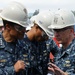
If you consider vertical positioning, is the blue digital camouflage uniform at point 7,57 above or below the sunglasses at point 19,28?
below

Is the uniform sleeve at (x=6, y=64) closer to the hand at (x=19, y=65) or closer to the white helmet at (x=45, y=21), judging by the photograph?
the hand at (x=19, y=65)

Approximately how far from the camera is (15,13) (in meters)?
3.63

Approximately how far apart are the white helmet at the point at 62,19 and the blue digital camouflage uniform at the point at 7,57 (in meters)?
0.62

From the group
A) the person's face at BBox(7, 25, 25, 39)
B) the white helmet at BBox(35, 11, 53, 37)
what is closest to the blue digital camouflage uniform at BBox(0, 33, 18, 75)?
the person's face at BBox(7, 25, 25, 39)

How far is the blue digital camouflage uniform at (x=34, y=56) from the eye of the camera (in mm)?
3955

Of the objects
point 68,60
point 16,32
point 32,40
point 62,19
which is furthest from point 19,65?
point 62,19

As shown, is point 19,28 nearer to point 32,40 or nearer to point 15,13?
point 15,13

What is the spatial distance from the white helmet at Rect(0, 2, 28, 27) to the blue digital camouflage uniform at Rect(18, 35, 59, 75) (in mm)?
362

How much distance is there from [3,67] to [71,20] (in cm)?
108

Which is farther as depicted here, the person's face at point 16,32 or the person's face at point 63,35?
the person's face at point 63,35

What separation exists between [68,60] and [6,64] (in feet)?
2.46

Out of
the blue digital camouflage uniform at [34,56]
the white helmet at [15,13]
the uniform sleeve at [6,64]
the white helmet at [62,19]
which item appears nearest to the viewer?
the uniform sleeve at [6,64]

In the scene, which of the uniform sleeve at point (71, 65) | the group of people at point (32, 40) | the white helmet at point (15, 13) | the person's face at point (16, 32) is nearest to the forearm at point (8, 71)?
the group of people at point (32, 40)

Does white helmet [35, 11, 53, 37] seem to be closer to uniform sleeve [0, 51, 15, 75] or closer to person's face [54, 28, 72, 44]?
person's face [54, 28, 72, 44]
